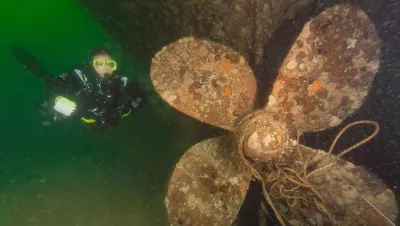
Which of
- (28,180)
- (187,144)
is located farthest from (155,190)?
(28,180)

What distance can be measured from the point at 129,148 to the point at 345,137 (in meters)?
3.56

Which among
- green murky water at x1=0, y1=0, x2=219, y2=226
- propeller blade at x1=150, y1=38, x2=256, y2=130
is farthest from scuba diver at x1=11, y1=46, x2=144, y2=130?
propeller blade at x1=150, y1=38, x2=256, y2=130

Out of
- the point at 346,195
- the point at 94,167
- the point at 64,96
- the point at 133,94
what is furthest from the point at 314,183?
the point at 64,96

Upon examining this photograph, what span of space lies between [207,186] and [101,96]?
2.46 m

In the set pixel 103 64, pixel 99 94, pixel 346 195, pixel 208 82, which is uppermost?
pixel 103 64

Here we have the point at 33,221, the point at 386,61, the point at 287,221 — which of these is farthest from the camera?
the point at 33,221

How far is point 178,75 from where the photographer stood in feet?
10.5

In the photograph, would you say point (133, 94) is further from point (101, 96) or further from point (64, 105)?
point (64, 105)

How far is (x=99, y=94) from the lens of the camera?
4.38m

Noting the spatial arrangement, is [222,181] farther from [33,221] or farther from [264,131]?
[33,221]

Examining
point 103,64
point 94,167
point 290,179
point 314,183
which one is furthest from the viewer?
point 94,167

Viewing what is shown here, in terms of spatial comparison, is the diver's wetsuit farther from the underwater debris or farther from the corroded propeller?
the underwater debris

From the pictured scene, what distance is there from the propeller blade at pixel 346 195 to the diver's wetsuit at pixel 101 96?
3.03 m

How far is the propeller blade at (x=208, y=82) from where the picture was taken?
9.82ft
